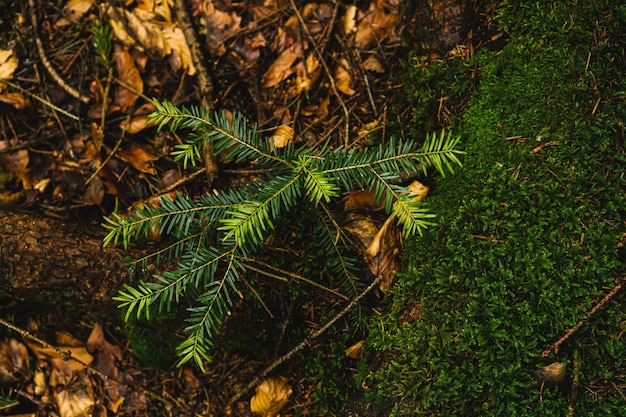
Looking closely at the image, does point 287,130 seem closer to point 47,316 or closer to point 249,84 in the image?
point 249,84

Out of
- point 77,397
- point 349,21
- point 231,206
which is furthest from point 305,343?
point 349,21

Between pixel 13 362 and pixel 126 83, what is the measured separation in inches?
73.3

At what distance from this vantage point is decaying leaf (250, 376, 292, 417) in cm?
255

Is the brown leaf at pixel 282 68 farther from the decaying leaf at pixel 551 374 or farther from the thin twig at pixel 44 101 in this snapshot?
the decaying leaf at pixel 551 374

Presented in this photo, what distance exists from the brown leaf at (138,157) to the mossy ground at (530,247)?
70.5 inches

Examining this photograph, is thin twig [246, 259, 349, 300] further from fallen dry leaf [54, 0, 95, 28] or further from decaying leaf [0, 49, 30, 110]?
fallen dry leaf [54, 0, 95, 28]

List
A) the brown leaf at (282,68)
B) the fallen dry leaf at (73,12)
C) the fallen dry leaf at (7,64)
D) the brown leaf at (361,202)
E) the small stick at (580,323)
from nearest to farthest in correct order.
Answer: the small stick at (580,323) → the brown leaf at (361,202) → the brown leaf at (282,68) → the fallen dry leaf at (7,64) → the fallen dry leaf at (73,12)

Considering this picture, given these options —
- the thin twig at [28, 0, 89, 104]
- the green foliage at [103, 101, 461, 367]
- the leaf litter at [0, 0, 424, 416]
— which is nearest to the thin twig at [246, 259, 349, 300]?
the green foliage at [103, 101, 461, 367]

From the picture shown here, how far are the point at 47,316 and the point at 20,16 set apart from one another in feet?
6.75

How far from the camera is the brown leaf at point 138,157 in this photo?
9.80 feet

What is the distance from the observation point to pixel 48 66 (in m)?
3.14

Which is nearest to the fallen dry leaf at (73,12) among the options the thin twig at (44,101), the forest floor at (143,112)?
the forest floor at (143,112)

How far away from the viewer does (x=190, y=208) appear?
6.84ft

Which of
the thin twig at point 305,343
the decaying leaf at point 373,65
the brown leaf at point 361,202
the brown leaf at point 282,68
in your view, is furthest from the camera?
the brown leaf at point 282,68
